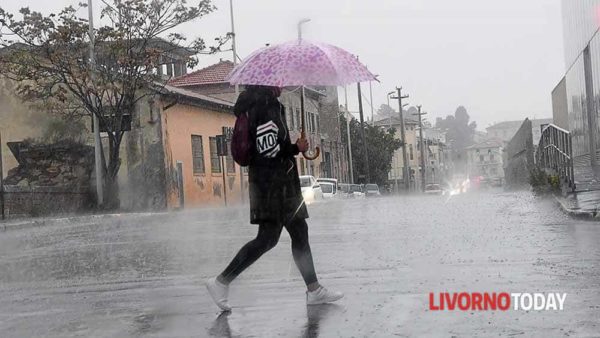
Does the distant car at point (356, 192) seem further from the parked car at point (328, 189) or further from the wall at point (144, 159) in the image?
the wall at point (144, 159)

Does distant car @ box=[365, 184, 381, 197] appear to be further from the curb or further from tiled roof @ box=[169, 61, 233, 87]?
the curb

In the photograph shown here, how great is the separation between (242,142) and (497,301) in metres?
2.03

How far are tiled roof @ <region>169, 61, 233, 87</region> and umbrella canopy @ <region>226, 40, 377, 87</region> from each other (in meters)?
44.9

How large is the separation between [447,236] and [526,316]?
637 centimetres

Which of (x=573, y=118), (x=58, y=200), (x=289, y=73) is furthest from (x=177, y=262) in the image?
(x=58, y=200)

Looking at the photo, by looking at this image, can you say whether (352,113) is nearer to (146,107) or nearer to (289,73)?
(146,107)

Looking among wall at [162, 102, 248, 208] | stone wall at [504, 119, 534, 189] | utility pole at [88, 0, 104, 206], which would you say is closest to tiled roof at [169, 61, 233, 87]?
wall at [162, 102, 248, 208]

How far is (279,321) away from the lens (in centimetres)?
549

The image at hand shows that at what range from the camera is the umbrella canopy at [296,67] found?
6199 millimetres

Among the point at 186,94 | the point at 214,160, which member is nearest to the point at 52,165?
the point at 186,94

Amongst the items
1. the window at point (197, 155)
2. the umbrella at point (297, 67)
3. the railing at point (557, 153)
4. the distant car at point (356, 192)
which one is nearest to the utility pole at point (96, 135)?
the window at point (197, 155)

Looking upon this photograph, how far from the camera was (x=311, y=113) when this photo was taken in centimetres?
6378

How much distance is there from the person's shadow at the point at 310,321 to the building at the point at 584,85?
14633 millimetres

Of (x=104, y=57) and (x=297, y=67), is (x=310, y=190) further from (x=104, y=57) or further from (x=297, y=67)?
(x=297, y=67)
